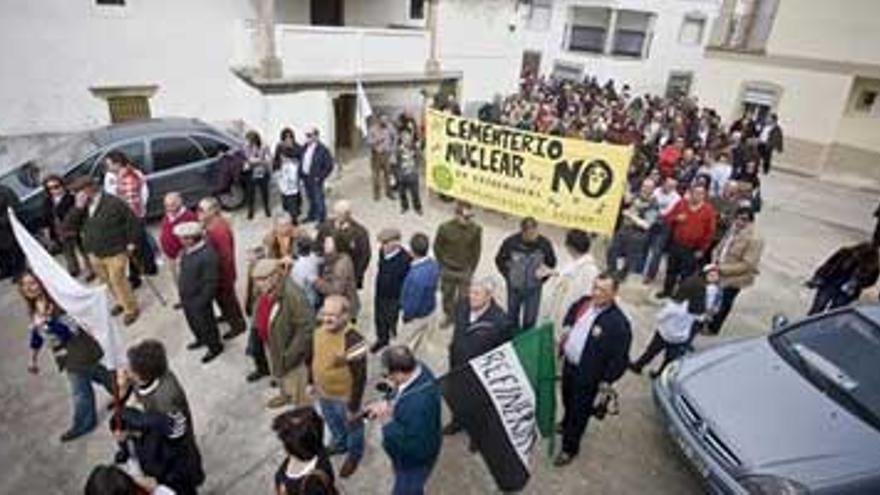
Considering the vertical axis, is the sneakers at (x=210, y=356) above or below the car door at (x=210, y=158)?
below

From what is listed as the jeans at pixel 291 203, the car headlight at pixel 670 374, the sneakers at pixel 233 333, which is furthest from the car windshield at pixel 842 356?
the jeans at pixel 291 203

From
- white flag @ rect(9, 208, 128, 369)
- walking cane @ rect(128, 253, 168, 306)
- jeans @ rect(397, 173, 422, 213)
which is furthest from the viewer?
jeans @ rect(397, 173, 422, 213)

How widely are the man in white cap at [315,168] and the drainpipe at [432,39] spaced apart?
21.3ft

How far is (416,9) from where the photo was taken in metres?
Answer: 17.5

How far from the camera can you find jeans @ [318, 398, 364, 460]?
4.85 meters

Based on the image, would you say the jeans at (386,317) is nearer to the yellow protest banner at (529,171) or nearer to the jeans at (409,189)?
the yellow protest banner at (529,171)

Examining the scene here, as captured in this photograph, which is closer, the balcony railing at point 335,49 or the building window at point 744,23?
the balcony railing at point 335,49

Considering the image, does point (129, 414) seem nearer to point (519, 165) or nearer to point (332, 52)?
point (519, 165)

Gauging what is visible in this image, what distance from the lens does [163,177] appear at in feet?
31.1

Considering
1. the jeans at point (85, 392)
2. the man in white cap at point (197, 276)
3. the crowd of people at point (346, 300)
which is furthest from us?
the man in white cap at point (197, 276)

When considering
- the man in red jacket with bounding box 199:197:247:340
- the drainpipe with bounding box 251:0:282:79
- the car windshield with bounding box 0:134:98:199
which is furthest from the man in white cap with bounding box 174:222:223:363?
the drainpipe with bounding box 251:0:282:79

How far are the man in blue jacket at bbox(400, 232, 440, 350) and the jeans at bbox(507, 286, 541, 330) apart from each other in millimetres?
1159

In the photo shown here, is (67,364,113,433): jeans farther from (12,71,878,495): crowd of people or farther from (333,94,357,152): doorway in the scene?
(333,94,357,152): doorway

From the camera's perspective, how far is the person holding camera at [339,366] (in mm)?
4328
